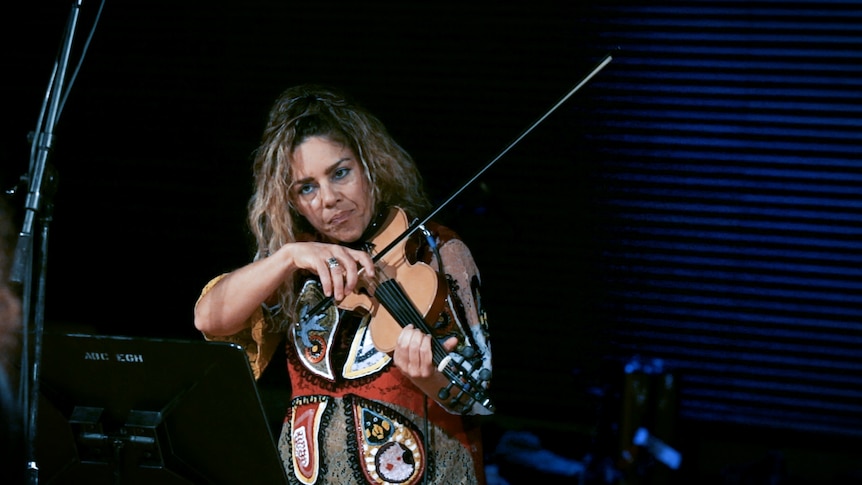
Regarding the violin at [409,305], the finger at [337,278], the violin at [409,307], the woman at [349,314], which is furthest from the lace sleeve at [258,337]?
the finger at [337,278]

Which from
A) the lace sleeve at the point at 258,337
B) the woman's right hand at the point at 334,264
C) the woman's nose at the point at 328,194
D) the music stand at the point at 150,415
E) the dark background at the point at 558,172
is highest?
the dark background at the point at 558,172

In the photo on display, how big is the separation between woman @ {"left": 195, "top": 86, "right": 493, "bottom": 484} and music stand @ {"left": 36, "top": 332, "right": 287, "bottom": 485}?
0.39 m

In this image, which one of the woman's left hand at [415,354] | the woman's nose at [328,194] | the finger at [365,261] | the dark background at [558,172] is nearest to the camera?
the woman's left hand at [415,354]

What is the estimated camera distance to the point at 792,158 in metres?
3.88

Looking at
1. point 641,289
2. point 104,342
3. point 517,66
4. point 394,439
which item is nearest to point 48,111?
point 104,342

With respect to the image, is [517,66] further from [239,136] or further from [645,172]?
[239,136]

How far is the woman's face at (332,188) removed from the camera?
2.37m

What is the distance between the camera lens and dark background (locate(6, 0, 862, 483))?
3.91 metres

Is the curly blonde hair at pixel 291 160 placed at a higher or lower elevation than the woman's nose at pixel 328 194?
higher

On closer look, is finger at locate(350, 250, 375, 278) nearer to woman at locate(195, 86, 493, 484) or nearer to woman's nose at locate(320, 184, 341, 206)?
woman at locate(195, 86, 493, 484)

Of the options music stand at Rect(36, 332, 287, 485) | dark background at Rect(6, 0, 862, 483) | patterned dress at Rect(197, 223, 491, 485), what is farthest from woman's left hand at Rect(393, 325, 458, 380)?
dark background at Rect(6, 0, 862, 483)

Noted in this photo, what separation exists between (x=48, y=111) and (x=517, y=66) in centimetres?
250

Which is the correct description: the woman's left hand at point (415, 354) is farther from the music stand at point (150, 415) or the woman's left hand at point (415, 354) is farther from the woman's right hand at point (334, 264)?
the music stand at point (150, 415)

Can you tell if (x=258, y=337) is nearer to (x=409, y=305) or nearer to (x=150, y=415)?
(x=409, y=305)
